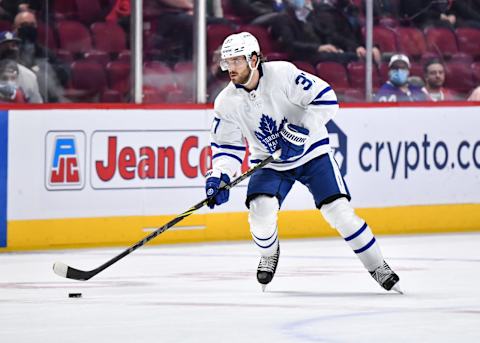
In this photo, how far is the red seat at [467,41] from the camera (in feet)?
32.3

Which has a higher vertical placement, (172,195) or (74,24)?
(74,24)

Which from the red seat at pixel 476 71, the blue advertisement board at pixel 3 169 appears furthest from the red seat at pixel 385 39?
the blue advertisement board at pixel 3 169

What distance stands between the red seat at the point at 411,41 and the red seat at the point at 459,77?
0.26 m

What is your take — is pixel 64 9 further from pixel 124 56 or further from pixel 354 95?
pixel 354 95

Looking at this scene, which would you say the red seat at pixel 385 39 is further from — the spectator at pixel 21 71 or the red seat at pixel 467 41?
the spectator at pixel 21 71

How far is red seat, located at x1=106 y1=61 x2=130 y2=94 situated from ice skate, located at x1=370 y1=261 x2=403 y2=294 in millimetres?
2913

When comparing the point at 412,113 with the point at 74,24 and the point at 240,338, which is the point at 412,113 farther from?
the point at 240,338

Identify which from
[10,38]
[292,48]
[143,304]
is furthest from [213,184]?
[292,48]

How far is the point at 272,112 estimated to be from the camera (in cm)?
615

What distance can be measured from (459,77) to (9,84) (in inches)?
130

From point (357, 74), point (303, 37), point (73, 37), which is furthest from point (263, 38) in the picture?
point (73, 37)

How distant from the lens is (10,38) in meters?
7.97

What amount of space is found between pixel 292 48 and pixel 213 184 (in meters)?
3.12

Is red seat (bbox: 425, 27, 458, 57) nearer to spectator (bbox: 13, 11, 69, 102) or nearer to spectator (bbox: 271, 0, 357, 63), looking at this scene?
spectator (bbox: 271, 0, 357, 63)
